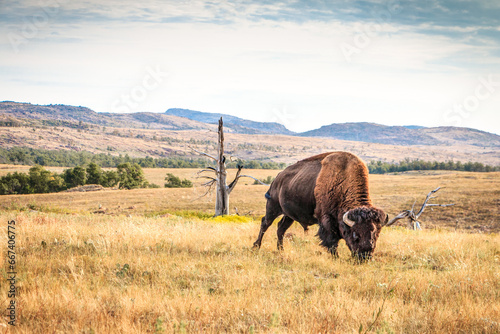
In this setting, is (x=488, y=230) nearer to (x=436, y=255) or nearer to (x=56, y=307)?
(x=436, y=255)

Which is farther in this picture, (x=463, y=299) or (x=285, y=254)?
(x=285, y=254)

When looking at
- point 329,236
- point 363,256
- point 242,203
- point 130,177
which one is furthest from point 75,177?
point 363,256

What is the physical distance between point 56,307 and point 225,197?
25116 mm

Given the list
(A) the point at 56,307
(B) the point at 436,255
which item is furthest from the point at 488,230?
(A) the point at 56,307

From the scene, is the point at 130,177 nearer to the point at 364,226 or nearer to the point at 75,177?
the point at 75,177

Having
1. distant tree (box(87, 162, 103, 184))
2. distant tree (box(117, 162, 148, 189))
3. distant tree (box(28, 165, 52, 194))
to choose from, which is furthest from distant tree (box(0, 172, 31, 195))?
distant tree (box(117, 162, 148, 189))

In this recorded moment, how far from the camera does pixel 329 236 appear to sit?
27.8 ft

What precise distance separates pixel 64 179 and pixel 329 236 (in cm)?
7432

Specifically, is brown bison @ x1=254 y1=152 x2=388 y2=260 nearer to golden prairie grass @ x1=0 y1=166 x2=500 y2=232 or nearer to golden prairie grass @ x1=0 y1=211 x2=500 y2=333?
golden prairie grass @ x1=0 y1=211 x2=500 y2=333

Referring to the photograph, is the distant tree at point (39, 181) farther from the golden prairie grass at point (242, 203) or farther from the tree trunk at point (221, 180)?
the tree trunk at point (221, 180)

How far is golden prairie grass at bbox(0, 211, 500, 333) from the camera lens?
4582 millimetres

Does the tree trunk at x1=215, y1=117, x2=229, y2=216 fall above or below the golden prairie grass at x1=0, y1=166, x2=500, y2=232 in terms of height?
above

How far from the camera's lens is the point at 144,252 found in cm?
821

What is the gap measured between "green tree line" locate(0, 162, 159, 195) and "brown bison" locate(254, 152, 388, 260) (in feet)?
215
